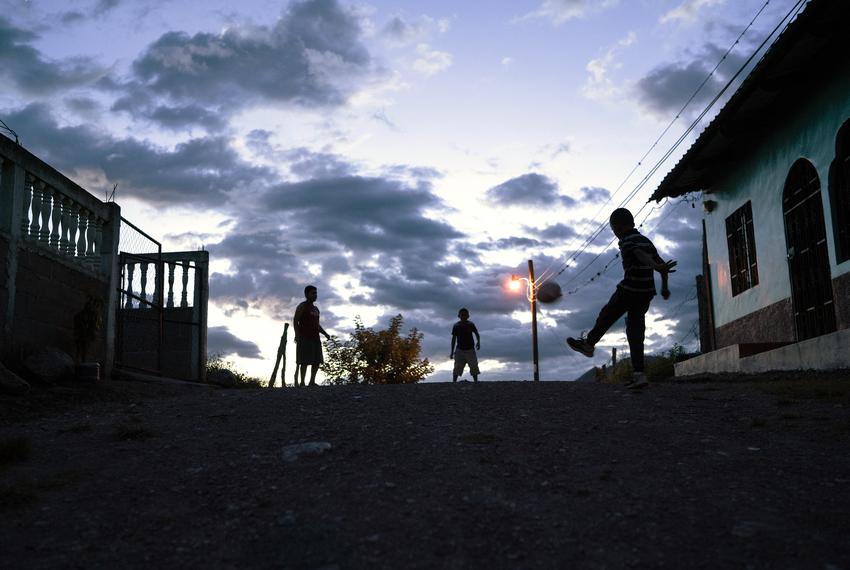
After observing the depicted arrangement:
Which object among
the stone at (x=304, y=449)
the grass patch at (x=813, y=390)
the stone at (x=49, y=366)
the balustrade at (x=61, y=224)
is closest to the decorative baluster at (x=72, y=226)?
the balustrade at (x=61, y=224)

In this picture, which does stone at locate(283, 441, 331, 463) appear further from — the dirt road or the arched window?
the arched window

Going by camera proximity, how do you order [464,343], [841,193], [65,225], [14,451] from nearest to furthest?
1. [14,451]
2. [841,193]
3. [65,225]
4. [464,343]

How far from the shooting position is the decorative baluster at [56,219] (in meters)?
9.06

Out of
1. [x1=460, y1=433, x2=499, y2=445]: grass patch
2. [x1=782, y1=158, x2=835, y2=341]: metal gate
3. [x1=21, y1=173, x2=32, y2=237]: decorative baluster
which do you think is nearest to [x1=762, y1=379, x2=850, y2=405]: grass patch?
[x1=782, y1=158, x2=835, y2=341]: metal gate

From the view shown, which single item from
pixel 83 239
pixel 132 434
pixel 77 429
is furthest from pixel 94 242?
pixel 132 434

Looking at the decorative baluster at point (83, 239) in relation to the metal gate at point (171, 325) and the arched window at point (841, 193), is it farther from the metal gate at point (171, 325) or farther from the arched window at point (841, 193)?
the arched window at point (841, 193)

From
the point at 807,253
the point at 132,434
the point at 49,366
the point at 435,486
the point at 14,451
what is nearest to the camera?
the point at 435,486

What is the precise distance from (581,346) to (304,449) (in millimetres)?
3835

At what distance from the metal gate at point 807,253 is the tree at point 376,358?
54.2 ft

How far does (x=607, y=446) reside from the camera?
15.9ft

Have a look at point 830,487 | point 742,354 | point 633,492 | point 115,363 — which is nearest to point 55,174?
point 115,363

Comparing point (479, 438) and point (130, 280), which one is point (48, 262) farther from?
point (479, 438)

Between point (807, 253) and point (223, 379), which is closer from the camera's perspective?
point (807, 253)

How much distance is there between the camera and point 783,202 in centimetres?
1075
